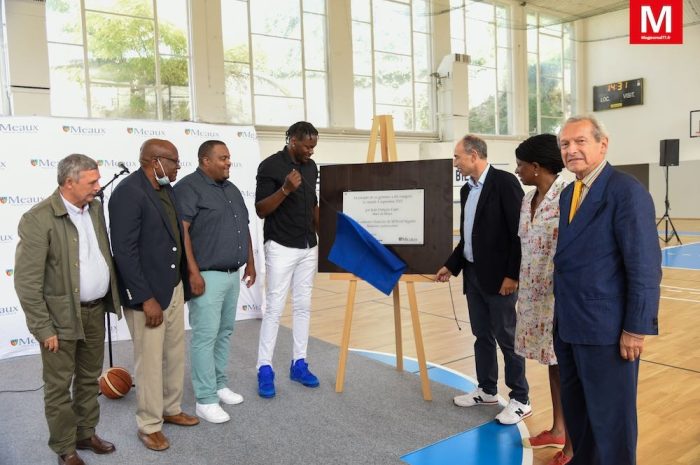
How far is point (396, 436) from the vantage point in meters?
2.90

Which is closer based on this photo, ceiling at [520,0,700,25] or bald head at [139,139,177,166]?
bald head at [139,139,177,166]

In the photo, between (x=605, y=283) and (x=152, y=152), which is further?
(x=152, y=152)

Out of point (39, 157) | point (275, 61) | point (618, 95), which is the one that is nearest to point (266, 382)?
point (39, 157)

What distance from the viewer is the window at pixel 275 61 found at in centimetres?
1112

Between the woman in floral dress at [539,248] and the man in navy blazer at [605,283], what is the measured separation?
452 mm

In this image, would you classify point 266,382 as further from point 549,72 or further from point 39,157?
point 549,72

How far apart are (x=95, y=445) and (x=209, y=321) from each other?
0.81 meters

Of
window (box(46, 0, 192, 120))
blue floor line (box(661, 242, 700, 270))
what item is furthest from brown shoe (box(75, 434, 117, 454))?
window (box(46, 0, 192, 120))

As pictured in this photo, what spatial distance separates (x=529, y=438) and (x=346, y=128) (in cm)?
1023

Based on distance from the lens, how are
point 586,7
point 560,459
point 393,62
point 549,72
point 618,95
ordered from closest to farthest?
point 560,459 < point 393,62 < point 586,7 < point 618,95 < point 549,72

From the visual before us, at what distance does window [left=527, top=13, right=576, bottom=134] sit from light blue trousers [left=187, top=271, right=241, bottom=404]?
1519 centimetres

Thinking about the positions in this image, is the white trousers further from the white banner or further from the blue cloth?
the white banner

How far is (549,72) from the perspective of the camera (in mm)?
17188

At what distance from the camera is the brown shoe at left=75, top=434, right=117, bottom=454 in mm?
2744
